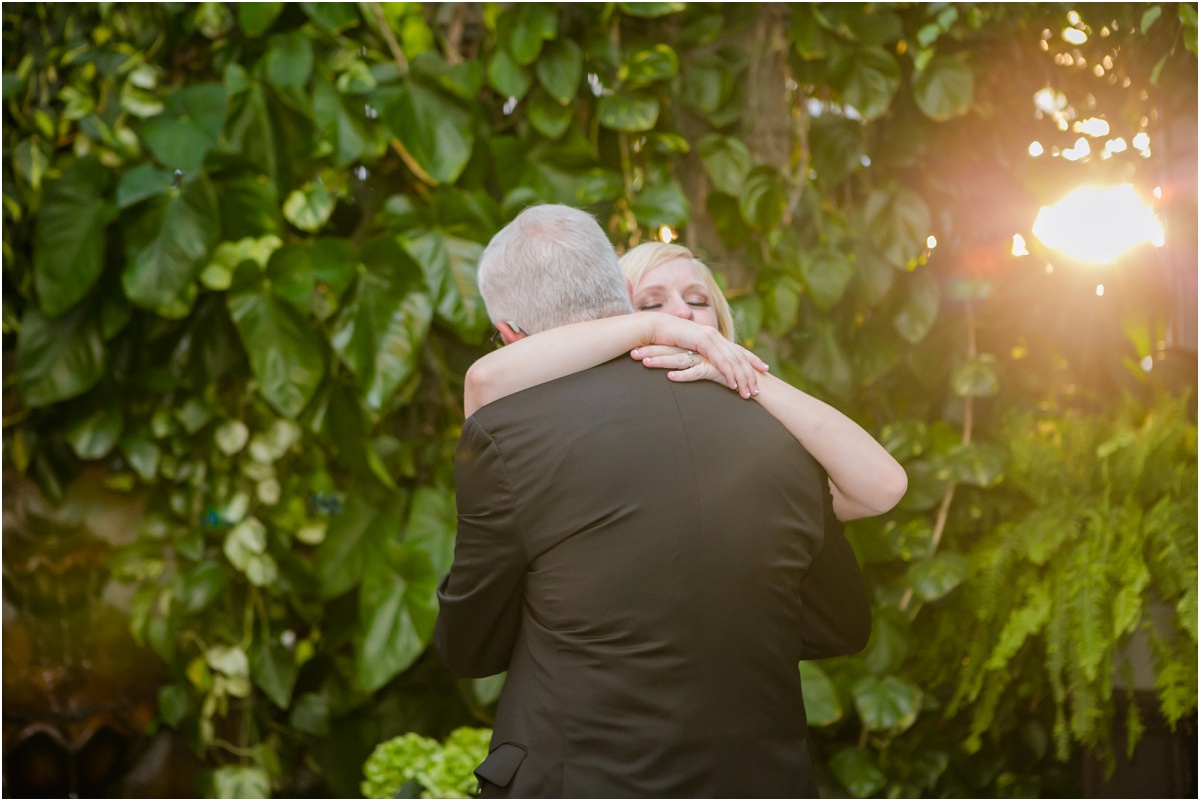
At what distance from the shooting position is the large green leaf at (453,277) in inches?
75.5

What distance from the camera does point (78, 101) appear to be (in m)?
2.17

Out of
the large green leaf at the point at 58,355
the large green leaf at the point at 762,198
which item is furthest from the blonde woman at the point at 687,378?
the large green leaf at the point at 58,355

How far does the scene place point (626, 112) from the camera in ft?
Answer: 6.84

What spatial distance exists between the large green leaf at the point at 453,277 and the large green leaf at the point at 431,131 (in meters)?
0.15

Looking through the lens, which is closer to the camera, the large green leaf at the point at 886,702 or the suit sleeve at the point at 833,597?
the suit sleeve at the point at 833,597

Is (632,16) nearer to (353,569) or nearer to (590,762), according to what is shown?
(353,569)

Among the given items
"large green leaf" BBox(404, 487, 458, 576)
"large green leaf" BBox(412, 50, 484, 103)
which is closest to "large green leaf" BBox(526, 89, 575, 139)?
"large green leaf" BBox(412, 50, 484, 103)

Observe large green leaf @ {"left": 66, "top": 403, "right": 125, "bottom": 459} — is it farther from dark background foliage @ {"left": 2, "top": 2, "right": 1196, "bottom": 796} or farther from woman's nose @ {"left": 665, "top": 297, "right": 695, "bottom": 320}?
woman's nose @ {"left": 665, "top": 297, "right": 695, "bottom": 320}

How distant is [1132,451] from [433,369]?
1.57 m

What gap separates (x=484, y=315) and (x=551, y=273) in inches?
35.9

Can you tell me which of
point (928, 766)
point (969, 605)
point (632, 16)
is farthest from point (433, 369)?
point (928, 766)

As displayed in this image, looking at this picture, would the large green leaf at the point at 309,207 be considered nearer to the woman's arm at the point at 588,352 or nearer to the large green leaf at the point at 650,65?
the large green leaf at the point at 650,65

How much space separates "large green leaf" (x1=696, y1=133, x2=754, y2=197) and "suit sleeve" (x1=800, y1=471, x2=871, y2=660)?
118cm

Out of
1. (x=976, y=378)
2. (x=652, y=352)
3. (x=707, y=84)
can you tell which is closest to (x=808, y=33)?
(x=707, y=84)
